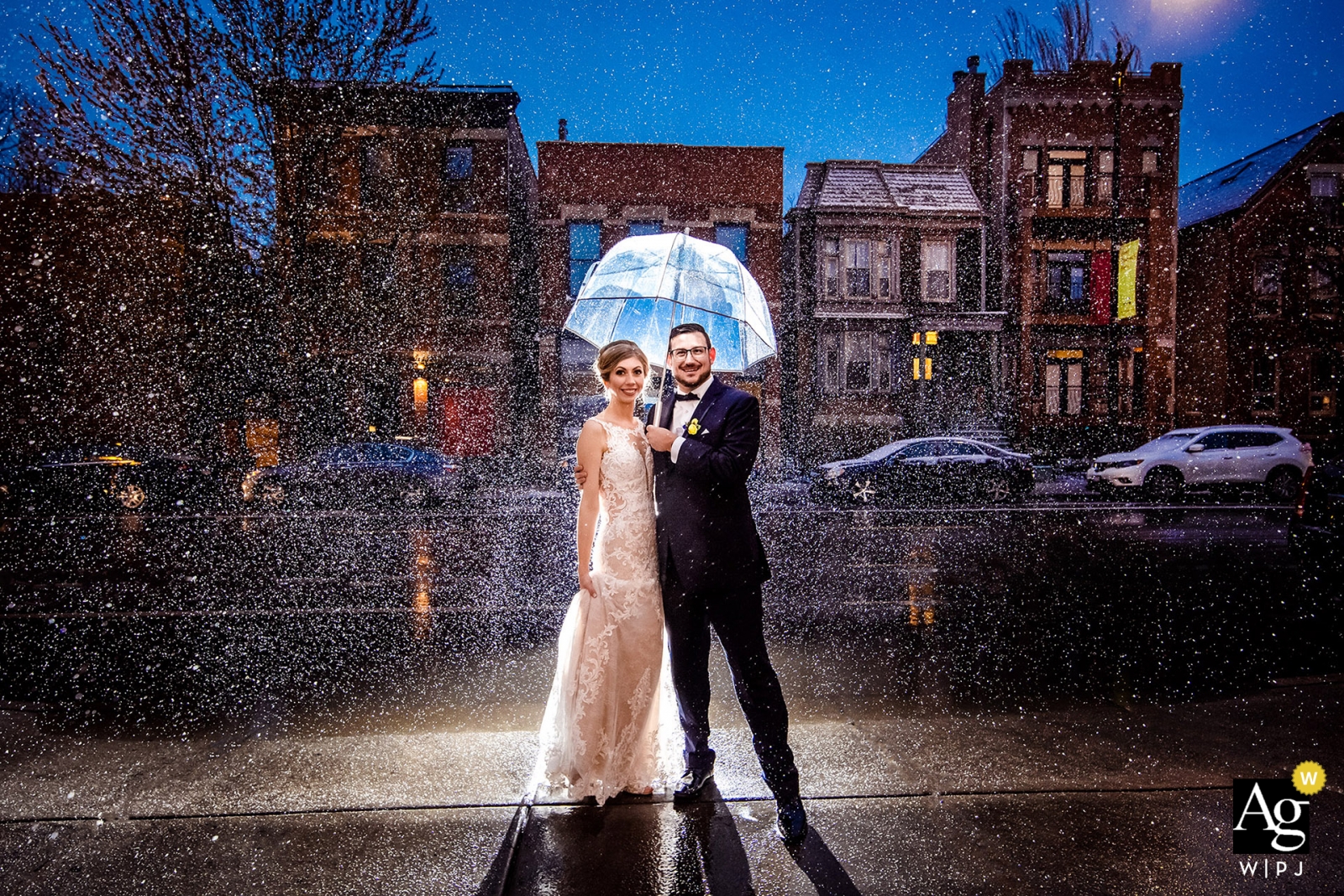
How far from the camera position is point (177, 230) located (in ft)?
55.0

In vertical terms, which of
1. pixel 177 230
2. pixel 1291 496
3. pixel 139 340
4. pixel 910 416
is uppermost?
pixel 177 230

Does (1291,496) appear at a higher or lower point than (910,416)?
lower

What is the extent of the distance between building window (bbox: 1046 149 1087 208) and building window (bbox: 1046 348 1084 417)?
5314 millimetres

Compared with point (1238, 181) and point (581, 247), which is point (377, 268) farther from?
point (1238, 181)

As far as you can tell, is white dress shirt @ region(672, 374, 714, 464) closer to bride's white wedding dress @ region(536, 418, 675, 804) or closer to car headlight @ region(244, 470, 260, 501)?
bride's white wedding dress @ region(536, 418, 675, 804)

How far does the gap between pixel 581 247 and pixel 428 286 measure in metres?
5.16

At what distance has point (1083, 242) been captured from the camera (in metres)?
25.0

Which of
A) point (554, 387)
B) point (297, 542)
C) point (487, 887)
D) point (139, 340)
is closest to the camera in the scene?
point (487, 887)

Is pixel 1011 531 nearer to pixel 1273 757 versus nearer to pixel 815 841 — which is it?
pixel 1273 757

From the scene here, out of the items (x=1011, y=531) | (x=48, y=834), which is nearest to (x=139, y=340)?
(x=48, y=834)

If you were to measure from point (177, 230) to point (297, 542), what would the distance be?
11237 millimetres

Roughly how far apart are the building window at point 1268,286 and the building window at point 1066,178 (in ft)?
23.2

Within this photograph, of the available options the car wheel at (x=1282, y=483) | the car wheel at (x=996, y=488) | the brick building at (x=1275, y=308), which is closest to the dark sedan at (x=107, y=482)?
the car wheel at (x=996, y=488)

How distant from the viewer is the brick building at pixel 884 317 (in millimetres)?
24203
